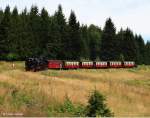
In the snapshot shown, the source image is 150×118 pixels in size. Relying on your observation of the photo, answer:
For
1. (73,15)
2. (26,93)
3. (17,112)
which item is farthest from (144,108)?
(73,15)

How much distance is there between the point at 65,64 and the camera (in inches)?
→ 2886

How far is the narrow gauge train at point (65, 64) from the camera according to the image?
206 feet

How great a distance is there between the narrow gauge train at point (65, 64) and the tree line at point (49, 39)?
12.3 metres

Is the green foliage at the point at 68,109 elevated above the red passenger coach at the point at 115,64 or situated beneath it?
situated beneath

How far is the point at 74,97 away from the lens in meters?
23.9

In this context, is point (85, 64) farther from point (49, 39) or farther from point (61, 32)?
point (61, 32)

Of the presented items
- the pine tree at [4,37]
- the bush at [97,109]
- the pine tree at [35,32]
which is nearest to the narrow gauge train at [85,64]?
the pine tree at [35,32]

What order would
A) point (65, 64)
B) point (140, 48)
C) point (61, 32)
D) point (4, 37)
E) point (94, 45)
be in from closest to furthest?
point (65, 64), point (4, 37), point (61, 32), point (94, 45), point (140, 48)

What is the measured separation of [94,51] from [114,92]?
102 m

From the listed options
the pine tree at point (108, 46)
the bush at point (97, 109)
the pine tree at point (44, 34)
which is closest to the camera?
the bush at point (97, 109)

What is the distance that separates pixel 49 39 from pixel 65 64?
24991 millimetres

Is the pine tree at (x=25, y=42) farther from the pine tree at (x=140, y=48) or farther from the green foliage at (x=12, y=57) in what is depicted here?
the pine tree at (x=140, y=48)

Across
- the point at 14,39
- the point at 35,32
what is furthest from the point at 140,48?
the point at 14,39

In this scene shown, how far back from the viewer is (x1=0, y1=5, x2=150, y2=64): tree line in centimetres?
9122
